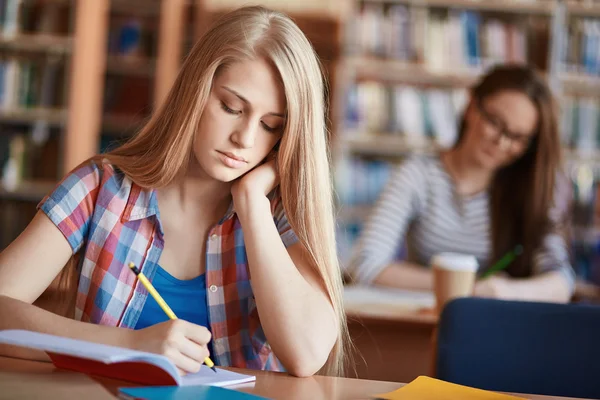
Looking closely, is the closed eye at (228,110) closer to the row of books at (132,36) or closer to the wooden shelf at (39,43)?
the wooden shelf at (39,43)

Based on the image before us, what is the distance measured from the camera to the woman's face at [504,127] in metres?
2.51

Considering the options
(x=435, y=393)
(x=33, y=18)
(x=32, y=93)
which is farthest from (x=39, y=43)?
(x=435, y=393)

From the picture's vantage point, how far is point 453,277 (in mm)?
1935

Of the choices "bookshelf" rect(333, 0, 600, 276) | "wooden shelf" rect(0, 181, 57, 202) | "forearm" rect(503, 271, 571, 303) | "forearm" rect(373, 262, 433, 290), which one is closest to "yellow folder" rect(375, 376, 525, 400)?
"forearm" rect(503, 271, 571, 303)

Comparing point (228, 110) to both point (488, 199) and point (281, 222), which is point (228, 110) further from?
point (488, 199)

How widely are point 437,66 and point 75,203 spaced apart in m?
2.96

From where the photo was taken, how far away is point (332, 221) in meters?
1.40

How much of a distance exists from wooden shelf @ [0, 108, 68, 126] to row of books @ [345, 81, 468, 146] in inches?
61.1

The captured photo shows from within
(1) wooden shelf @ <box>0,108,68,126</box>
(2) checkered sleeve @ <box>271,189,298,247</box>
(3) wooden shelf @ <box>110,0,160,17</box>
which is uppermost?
(3) wooden shelf @ <box>110,0,160,17</box>

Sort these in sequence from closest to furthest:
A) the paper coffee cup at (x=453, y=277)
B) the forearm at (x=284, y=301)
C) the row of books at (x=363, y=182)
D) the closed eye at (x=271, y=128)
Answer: the forearm at (x=284, y=301), the closed eye at (x=271, y=128), the paper coffee cup at (x=453, y=277), the row of books at (x=363, y=182)

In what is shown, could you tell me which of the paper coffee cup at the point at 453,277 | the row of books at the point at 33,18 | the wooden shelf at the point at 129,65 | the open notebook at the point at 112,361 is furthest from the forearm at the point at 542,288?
the wooden shelf at the point at 129,65

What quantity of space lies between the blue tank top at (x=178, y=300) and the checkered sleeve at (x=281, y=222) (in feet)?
0.53

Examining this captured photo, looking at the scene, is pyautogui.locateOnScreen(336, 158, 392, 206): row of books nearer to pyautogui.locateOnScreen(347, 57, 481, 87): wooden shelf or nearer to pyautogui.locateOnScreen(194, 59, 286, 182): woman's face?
pyautogui.locateOnScreen(347, 57, 481, 87): wooden shelf

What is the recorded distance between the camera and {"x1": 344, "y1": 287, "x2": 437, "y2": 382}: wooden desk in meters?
1.95
